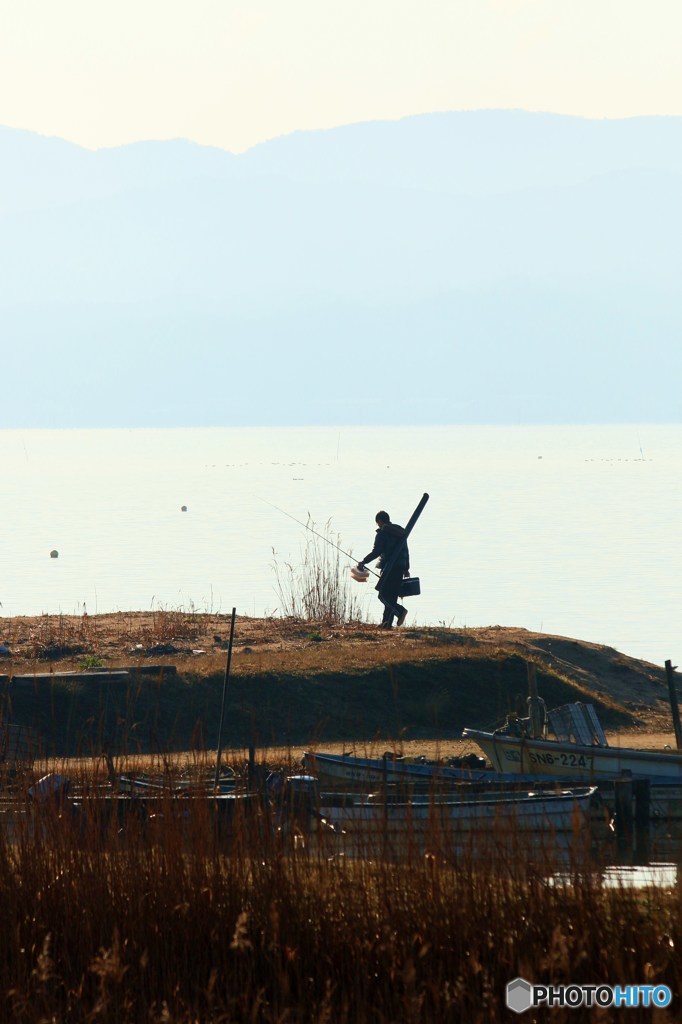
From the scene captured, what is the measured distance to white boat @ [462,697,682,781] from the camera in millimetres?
18234

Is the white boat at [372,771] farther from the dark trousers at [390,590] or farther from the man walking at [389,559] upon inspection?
the dark trousers at [390,590]

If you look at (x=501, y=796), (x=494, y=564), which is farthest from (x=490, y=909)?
(x=494, y=564)

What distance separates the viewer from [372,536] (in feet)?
231

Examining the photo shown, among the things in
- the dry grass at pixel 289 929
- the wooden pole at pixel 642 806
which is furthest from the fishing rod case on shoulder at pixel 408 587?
the dry grass at pixel 289 929

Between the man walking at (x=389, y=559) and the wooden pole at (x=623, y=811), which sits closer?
the wooden pole at (x=623, y=811)

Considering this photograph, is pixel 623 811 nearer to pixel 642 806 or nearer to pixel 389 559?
pixel 642 806

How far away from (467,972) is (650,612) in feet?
147

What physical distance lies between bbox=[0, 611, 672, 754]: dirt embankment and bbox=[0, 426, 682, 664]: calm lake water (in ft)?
31.7

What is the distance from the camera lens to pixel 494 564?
227 feet

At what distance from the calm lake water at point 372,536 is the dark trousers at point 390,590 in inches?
316

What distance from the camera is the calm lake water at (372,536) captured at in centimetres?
5147

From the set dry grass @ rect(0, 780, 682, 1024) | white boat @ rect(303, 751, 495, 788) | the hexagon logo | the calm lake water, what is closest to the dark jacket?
the calm lake water

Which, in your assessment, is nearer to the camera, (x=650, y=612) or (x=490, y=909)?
(x=490, y=909)

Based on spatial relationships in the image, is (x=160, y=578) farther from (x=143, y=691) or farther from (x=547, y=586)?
(x=143, y=691)
